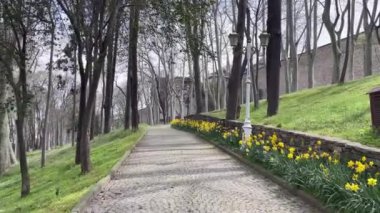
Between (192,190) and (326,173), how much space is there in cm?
270

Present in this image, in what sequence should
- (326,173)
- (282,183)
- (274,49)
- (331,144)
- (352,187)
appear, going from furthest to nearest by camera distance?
1. (274,49)
2. (282,183)
3. (331,144)
4. (326,173)
5. (352,187)

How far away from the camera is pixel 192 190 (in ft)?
32.6

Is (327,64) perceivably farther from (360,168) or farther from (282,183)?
(360,168)

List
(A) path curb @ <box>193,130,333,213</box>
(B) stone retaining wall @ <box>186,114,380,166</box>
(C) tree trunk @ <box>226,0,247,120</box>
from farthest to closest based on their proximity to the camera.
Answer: (C) tree trunk @ <box>226,0,247,120</box> → (B) stone retaining wall @ <box>186,114,380,166</box> → (A) path curb @ <box>193,130,333,213</box>

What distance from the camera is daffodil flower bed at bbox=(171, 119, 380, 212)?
7.02 m

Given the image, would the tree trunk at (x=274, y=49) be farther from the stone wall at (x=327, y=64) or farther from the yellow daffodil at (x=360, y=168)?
the stone wall at (x=327, y=64)

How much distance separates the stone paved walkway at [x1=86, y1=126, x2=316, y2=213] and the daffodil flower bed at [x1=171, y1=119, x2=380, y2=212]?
35cm

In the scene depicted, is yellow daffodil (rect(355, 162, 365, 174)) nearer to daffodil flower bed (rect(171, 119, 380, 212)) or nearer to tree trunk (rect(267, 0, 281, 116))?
daffodil flower bed (rect(171, 119, 380, 212))

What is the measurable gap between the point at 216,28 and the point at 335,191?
123ft

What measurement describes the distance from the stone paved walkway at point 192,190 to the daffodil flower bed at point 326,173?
0.35 metres

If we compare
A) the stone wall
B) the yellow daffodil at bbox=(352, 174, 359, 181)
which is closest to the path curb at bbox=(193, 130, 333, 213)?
the yellow daffodil at bbox=(352, 174, 359, 181)

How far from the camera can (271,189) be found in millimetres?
9883

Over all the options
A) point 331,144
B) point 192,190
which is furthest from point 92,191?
point 331,144

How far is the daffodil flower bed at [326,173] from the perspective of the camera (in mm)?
7016
